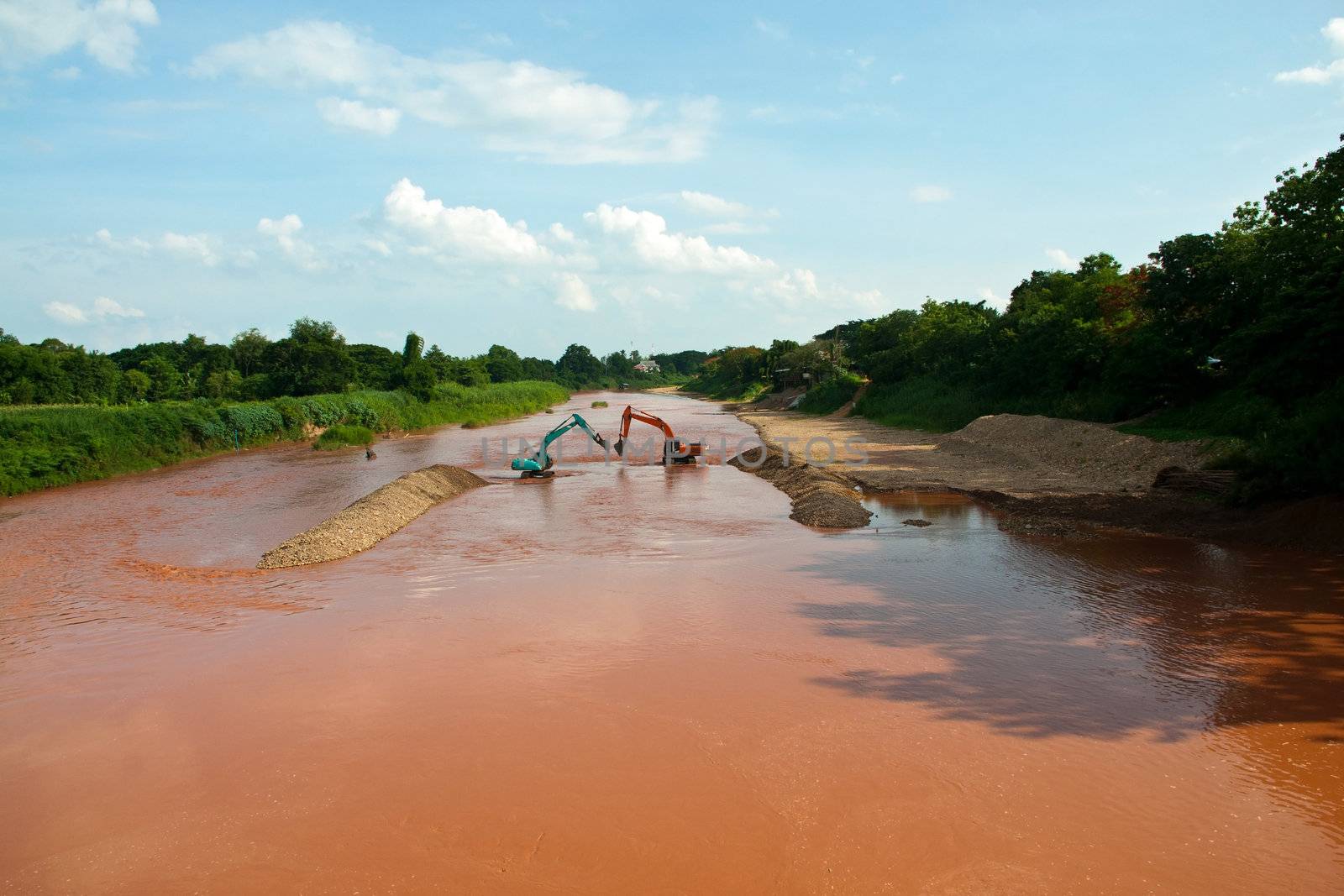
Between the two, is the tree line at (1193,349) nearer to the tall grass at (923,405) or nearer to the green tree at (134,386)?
the tall grass at (923,405)

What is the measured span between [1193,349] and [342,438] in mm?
30850

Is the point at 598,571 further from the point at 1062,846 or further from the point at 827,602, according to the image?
the point at 1062,846

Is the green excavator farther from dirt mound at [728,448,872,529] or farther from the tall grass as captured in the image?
the tall grass

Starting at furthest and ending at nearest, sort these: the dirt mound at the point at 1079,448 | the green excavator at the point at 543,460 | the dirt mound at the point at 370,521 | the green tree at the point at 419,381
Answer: the green tree at the point at 419,381 < the green excavator at the point at 543,460 < the dirt mound at the point at 1079,448 < the dirt mound at the point at 370,521

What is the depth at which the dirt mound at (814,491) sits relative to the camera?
1480cm

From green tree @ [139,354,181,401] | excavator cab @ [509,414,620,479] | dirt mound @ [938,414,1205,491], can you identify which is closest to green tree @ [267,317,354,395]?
green tree @ [139,354,181,401]

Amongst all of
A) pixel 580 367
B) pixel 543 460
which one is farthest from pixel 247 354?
pixel 580 367

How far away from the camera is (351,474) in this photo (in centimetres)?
2472

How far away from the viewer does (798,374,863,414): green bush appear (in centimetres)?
4891

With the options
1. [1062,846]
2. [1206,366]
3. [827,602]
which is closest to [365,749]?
[1062,846]

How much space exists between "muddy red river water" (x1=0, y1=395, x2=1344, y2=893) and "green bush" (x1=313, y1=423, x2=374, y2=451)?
21.3m

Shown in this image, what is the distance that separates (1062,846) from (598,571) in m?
7.70

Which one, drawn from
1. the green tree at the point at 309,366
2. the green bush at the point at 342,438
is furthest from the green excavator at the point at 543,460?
the green tree at the point at 309,366

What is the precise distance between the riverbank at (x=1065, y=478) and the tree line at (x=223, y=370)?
26871mm
